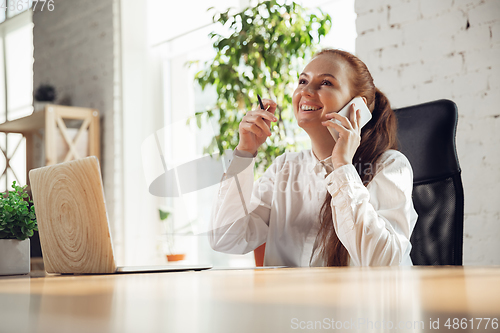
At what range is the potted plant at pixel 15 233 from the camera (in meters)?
0.97

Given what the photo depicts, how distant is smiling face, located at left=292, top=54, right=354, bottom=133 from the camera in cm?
136

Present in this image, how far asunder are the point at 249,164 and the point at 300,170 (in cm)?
20

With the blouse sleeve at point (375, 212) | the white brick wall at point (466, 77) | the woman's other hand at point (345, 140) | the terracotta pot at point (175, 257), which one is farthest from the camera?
the terracotta pot at point (175, 257)

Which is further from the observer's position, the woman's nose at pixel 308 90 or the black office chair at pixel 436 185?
the woman's nose at pixel 308 90

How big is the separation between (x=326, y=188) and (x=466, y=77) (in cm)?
92

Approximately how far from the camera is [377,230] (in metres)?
1.08

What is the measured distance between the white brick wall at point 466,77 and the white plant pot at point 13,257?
5.14 feet

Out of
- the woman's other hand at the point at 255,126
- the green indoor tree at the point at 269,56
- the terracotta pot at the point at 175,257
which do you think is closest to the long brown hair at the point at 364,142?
the woman's other hand at the point at 255,126

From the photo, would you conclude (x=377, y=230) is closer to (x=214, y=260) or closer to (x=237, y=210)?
(x=237, y=210)

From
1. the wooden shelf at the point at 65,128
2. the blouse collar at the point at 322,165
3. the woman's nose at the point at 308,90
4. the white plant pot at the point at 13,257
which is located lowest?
the white plant pot at the point at 13,257

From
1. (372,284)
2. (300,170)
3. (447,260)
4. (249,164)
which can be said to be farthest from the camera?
(300,170)

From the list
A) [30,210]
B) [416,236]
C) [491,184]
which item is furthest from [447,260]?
[30,210]

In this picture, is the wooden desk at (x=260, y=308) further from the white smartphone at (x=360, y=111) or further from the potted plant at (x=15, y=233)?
the white smartphone at (x=360, y=111)

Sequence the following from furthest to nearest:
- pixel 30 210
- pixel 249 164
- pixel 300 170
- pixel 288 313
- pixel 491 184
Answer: pixel 491 184 < pixel 300 170 < pixel 249 164 < pixel 30 210 < pixel 288 313
